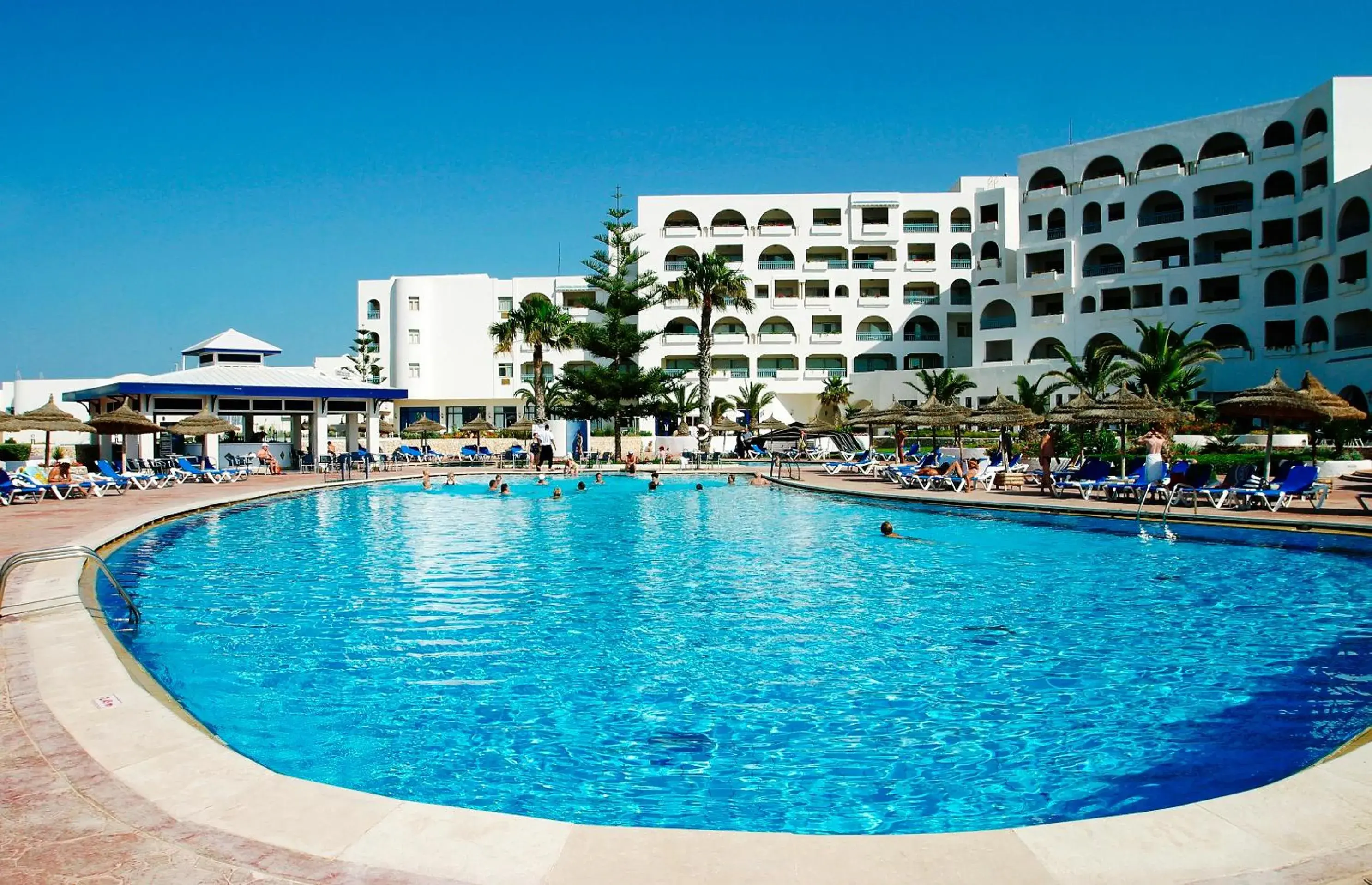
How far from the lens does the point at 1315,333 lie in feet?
127

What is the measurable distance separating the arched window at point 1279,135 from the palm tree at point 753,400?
2523 cm

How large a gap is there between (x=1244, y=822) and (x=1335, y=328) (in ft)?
134

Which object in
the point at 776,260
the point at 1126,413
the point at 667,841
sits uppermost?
the point at 776,260

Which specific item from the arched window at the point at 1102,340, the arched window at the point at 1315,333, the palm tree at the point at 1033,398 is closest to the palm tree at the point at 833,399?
the palm tree at the point at 1033,398

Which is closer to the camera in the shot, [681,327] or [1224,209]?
[1224,209]

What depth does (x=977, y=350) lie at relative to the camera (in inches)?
1939

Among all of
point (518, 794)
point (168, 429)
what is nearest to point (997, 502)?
point (518, 794)

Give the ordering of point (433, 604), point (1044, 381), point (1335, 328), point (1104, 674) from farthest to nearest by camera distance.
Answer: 1. point (1044, 381)
2. point (1335, 328)
3. point (433, 604)
4. point (1104, 674)

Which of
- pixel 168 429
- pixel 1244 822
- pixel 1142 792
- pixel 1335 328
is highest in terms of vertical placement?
pixel 1335 328

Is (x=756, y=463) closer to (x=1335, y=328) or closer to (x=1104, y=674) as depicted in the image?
(x=1335, y=328)

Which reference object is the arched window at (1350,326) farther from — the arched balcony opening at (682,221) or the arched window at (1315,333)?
the arched balcony opening at (682,221)

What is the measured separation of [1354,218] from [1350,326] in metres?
4.15

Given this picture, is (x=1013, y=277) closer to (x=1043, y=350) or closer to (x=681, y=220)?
(x=1043, y=350)

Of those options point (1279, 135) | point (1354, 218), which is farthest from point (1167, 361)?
point (1279, 135)
